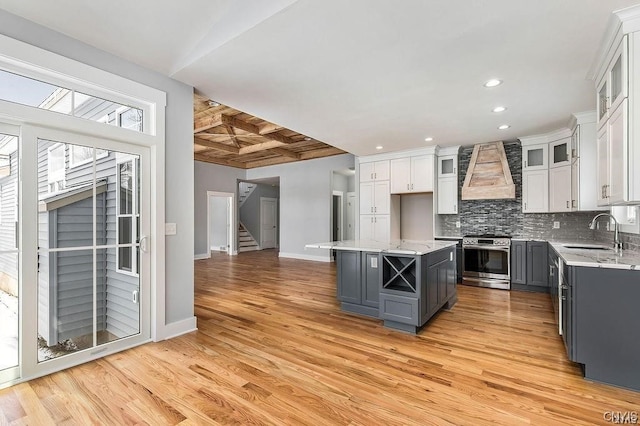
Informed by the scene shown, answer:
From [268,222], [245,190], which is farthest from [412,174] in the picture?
[245,190]

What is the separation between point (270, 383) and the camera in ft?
7.38

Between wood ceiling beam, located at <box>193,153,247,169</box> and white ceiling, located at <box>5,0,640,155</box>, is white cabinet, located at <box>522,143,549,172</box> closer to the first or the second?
white ceiling, located at <box>5,0,640,155</box>

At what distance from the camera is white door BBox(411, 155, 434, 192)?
19.3 ft

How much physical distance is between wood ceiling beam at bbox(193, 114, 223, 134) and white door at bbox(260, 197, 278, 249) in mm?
5793

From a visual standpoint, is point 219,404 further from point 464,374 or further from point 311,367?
point 464,374

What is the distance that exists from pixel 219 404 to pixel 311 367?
760mm

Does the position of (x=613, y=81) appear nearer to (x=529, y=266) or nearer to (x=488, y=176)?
(x=488, y=176)

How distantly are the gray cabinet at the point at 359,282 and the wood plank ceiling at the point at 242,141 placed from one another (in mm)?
2976

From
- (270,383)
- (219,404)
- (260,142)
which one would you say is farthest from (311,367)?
(260,142)

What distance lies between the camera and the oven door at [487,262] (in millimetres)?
5207

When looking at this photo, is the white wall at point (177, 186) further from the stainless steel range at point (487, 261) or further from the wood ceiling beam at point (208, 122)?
the stainless steel range at point (487, 261)

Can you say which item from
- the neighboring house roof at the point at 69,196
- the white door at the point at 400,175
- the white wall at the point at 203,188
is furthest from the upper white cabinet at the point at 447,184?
the white wall at the point at 203,188

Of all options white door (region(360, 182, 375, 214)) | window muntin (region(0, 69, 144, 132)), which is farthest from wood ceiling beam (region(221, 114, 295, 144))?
window muntin (region(0, 69, 144, 132))

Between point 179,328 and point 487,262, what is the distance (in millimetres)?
4865
